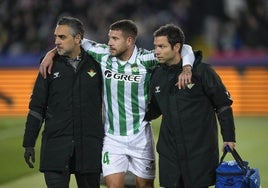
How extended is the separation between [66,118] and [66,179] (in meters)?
0.63

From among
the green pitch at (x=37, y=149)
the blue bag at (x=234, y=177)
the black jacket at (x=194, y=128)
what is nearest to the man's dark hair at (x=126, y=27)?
the black jacket at (x=194, y=128)

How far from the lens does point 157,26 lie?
21.8 metres

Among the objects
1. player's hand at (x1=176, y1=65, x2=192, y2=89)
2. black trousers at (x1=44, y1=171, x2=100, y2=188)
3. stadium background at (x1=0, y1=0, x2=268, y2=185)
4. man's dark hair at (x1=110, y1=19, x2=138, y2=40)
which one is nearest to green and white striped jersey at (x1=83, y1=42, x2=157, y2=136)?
man's dark hair at (x1=110, y1=19, x2=138, y2=40)

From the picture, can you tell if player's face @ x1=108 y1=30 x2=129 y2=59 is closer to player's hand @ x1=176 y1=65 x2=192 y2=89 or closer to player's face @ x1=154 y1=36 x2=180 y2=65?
player's face @ x1=154 y1=36 x2=180 y2=65

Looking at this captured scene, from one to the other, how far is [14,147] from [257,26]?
856cm

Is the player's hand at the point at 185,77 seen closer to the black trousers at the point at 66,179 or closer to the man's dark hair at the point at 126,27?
the man's dark hair at the point at 126,27

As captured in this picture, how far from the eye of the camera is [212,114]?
7.83 metres

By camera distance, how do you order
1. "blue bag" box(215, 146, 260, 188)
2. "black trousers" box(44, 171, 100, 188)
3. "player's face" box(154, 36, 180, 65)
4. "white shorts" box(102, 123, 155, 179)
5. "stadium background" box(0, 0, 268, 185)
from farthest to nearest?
"stadium background" box(0, 0, 268, 185) < "white shorts" box(102, 123, 155, 179) < "black trousers" box(44, 171, 100, 188) < "player's face" box(154, 36, 180, 65) < "blue bag" box(215, 146, 260, 188)

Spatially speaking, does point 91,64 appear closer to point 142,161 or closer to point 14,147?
point 142,161

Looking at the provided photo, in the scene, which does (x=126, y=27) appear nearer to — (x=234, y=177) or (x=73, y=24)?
(x=73, y=24)

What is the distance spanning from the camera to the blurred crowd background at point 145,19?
20969 millimetres

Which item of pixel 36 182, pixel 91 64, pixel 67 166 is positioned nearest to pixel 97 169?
pixel 67 166

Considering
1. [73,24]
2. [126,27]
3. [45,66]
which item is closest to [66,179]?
[45,66]

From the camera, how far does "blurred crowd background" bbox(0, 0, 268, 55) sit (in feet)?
68.8
